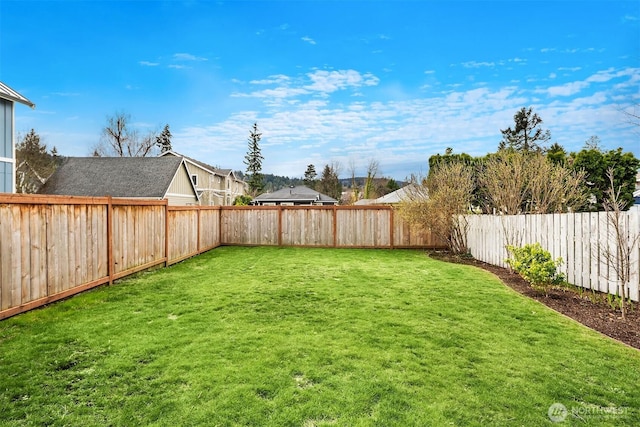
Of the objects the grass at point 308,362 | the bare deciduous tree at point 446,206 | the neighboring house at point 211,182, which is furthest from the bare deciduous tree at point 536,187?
the neighboring house at point 211,182

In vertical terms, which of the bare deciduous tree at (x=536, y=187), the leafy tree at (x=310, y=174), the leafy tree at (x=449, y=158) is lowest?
the bare deciduous tree at (x=536, y=187)

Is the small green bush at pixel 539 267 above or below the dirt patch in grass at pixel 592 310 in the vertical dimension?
above

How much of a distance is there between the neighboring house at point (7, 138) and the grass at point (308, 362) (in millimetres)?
6807

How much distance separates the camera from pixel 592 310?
14.5 feet

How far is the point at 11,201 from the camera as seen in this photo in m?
4.03

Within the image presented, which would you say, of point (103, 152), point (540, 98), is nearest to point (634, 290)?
point (540, 98)

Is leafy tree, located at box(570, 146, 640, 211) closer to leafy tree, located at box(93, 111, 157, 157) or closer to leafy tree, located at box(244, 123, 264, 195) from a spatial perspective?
leafy tree, located at box(93, 111, 157, 157)

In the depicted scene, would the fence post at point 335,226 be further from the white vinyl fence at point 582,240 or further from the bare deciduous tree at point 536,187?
the white vinyl fence at point 582,240

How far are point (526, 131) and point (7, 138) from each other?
32012 millimetres

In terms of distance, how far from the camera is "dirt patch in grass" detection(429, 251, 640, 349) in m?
3.68

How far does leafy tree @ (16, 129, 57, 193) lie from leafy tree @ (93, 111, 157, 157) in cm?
394

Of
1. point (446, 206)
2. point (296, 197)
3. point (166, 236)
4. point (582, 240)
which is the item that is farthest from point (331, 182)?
point (582, 240)

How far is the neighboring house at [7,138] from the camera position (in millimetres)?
8980

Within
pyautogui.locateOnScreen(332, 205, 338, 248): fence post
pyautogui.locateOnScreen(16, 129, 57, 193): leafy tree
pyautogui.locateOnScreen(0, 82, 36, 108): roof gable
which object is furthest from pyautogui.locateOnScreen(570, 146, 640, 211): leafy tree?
pyautogui.locateOnScreen(16, 129, 57, 193): leafy tree
